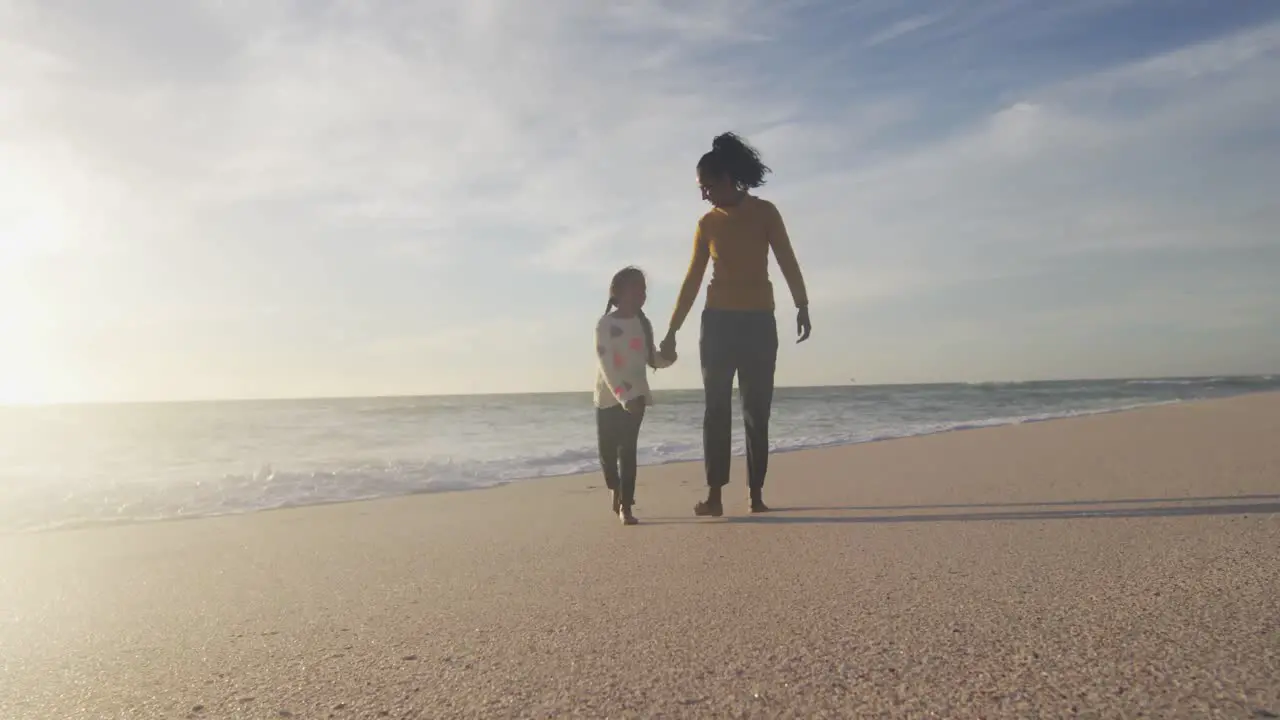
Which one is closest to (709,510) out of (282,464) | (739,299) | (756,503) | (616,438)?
(756,503)

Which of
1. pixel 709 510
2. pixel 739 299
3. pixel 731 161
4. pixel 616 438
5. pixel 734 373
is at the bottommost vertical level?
pixel 709 510

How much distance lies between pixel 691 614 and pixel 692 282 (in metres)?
2.45

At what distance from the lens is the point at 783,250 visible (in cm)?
400

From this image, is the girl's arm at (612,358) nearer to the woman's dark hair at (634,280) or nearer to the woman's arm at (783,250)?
the woman's dark hair at (634,280)

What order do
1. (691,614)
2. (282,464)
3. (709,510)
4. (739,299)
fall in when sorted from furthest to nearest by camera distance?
1. (282,464)
2. (739,299)
3. (709,510)
4. (691,614)

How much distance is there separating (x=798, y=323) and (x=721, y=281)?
45 cm

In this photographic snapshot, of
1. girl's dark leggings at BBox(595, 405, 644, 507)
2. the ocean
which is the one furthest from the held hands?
the ocean

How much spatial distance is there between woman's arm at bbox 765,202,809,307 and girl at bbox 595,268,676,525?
65 cm

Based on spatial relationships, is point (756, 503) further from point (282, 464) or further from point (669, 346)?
point (282, 464)

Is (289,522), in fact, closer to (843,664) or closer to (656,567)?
(656,567)

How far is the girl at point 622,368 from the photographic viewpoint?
13.0ft

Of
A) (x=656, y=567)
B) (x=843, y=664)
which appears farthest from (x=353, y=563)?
(x=843, y=664)

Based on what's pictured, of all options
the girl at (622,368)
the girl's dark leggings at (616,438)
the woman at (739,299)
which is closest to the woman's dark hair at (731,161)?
the woman at (739,299)

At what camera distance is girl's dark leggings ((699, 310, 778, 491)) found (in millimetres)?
3875
